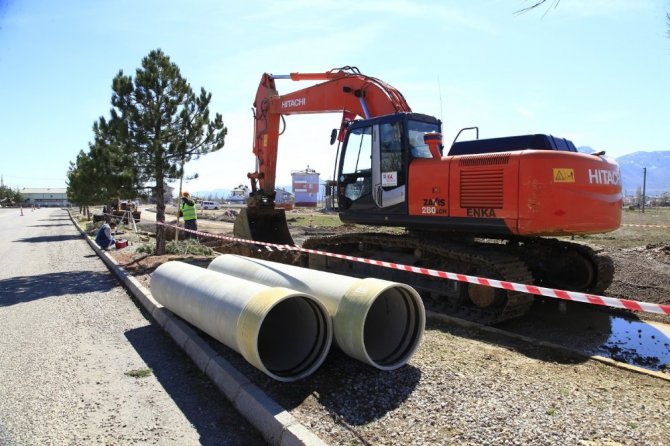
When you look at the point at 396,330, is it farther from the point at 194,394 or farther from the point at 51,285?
the point at 51,285

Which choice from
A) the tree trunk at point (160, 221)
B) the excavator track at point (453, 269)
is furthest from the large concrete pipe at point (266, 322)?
the tree trunk at point (160, 221)

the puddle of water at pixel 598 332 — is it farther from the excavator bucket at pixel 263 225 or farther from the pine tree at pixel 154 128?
the pine tree at pixel 154 128

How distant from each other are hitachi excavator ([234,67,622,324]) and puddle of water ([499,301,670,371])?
17.0 inches

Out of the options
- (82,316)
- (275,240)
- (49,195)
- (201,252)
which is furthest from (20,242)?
(49,195)

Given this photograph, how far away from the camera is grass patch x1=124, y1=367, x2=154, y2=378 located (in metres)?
5.07

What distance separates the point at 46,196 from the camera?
163000mm

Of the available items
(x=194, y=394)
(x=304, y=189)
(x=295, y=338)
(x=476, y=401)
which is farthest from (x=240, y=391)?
(x=304, y=189)

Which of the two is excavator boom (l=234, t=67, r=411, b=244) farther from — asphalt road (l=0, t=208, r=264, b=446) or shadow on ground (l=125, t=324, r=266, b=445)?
shadow on ground (l=125, t=324, r=266, b=445)

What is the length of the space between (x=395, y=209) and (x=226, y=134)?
6621 millimetres

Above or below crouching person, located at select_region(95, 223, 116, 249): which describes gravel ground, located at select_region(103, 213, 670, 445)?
below

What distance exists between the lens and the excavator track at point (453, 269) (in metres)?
7.04

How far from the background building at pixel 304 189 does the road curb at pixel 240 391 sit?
6974 centimetres

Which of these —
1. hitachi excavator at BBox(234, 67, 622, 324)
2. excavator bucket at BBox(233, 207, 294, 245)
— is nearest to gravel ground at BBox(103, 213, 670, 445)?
hitachi excavator at BBox(234, 67, 622, 324)

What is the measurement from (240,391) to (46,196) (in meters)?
186
